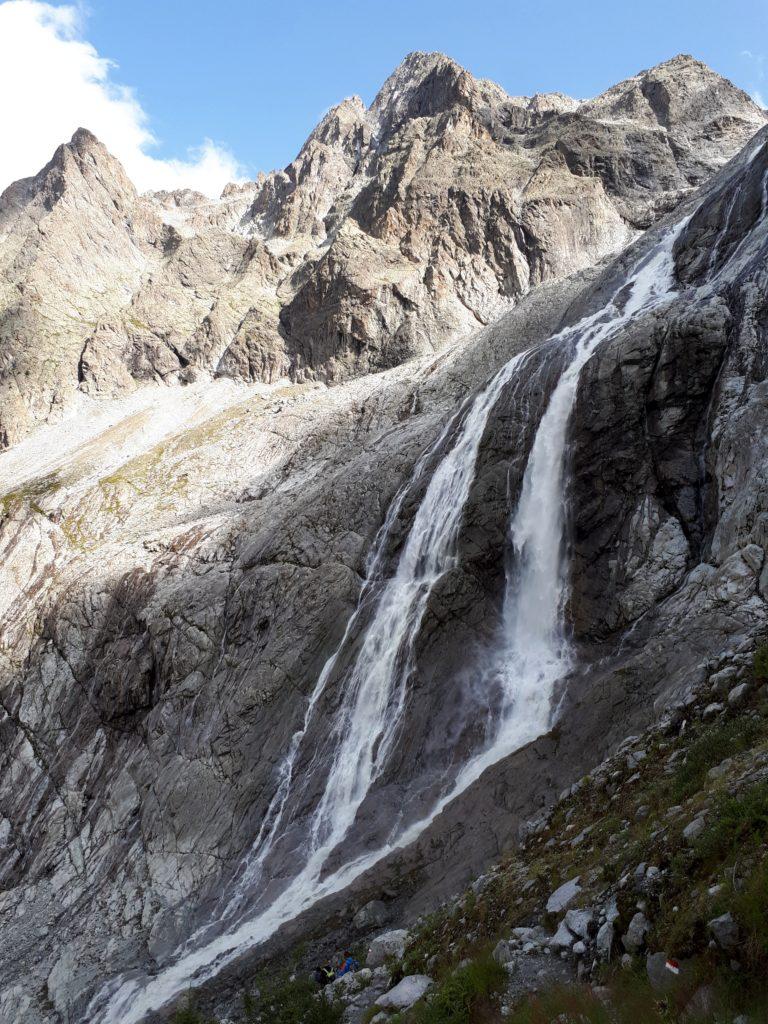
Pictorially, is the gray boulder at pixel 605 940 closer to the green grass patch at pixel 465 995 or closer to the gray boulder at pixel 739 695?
the green grass patch at pixel 465 995

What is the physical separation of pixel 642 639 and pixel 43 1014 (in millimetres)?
19111

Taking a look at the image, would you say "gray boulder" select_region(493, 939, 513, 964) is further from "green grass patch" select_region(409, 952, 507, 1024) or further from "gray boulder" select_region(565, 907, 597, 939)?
"gray boulder" select_region(565, 907, 597, 939)

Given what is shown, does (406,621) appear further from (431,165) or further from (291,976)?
(431,165)

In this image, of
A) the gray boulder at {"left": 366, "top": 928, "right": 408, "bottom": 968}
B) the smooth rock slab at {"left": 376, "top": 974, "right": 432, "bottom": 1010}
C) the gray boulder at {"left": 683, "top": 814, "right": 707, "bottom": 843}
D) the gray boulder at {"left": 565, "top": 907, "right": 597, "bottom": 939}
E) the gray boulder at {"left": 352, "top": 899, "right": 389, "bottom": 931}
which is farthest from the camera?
the gray boulder at {"left": 352, "top": 899, "right": 389, "bottom": 931}

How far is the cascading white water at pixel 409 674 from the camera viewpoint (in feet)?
51.6

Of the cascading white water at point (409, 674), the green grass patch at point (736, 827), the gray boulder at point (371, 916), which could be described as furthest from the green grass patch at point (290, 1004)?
the green grass patch at point (736, 827)

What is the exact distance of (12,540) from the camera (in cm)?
4194

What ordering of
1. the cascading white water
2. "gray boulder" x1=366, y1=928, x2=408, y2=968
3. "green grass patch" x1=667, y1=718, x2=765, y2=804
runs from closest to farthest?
"green grass patch" x1=667, y1=718, x2=765, y2=804 < "gray boulder" x1=366, y1=928, x2=408, y2=968 < the cascading white water

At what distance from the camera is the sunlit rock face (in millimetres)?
16953

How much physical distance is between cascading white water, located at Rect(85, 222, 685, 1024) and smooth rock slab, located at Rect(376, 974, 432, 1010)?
777 centimetres

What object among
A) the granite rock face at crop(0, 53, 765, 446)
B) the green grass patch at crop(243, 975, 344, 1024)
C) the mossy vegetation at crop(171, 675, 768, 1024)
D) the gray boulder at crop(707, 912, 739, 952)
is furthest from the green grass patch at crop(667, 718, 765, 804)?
the granite rock face at crop(0, 53, 765, 446)

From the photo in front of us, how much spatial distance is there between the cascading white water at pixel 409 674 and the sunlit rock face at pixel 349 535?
1.70 feet

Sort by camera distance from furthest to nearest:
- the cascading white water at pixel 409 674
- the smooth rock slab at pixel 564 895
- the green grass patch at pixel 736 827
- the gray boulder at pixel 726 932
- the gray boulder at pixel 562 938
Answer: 1. the cascading white water at pixel 409 674
2. the smooth rock slab at pixel 564 895
3. the gray boulder at pixel 562 938
4. the green grass patch at pixel 736 827
5. the gray boulder at pixel 726 932

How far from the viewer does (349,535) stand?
2809cm
